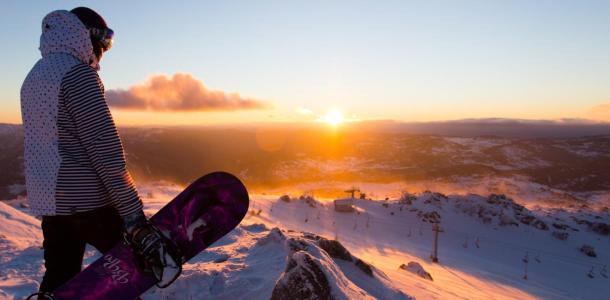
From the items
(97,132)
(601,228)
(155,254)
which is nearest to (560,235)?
(601,228)

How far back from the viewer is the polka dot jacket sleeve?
2068 mm

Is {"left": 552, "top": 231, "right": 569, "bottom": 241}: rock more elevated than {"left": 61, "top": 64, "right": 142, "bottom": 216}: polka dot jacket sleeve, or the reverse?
{"left": 61, "top": 64, "right": 142, "bottom": 216}: polka dot jacket sleeve

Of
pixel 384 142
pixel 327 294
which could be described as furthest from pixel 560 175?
pixel 327 294

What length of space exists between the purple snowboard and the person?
170mm

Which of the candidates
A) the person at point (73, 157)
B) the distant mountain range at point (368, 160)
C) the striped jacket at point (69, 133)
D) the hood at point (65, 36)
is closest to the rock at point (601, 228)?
the person at point (73, 157)

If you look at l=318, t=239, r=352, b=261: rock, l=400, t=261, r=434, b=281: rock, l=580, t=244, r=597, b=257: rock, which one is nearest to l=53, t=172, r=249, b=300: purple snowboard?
l=318, t=239, r=352, b=261: rock

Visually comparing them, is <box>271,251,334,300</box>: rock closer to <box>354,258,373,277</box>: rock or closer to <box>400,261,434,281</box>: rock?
<box>354,258,373,277</box>: rock

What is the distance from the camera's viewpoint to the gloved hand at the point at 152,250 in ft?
7.03

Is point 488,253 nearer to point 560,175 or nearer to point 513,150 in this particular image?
point 560,175

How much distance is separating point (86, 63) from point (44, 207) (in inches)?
35.8

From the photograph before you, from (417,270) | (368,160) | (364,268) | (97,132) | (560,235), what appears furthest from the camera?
(368,160)

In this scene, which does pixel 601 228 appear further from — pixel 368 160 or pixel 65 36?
pixel 368 160

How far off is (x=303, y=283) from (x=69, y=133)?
265 cm

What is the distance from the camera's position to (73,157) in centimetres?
218
